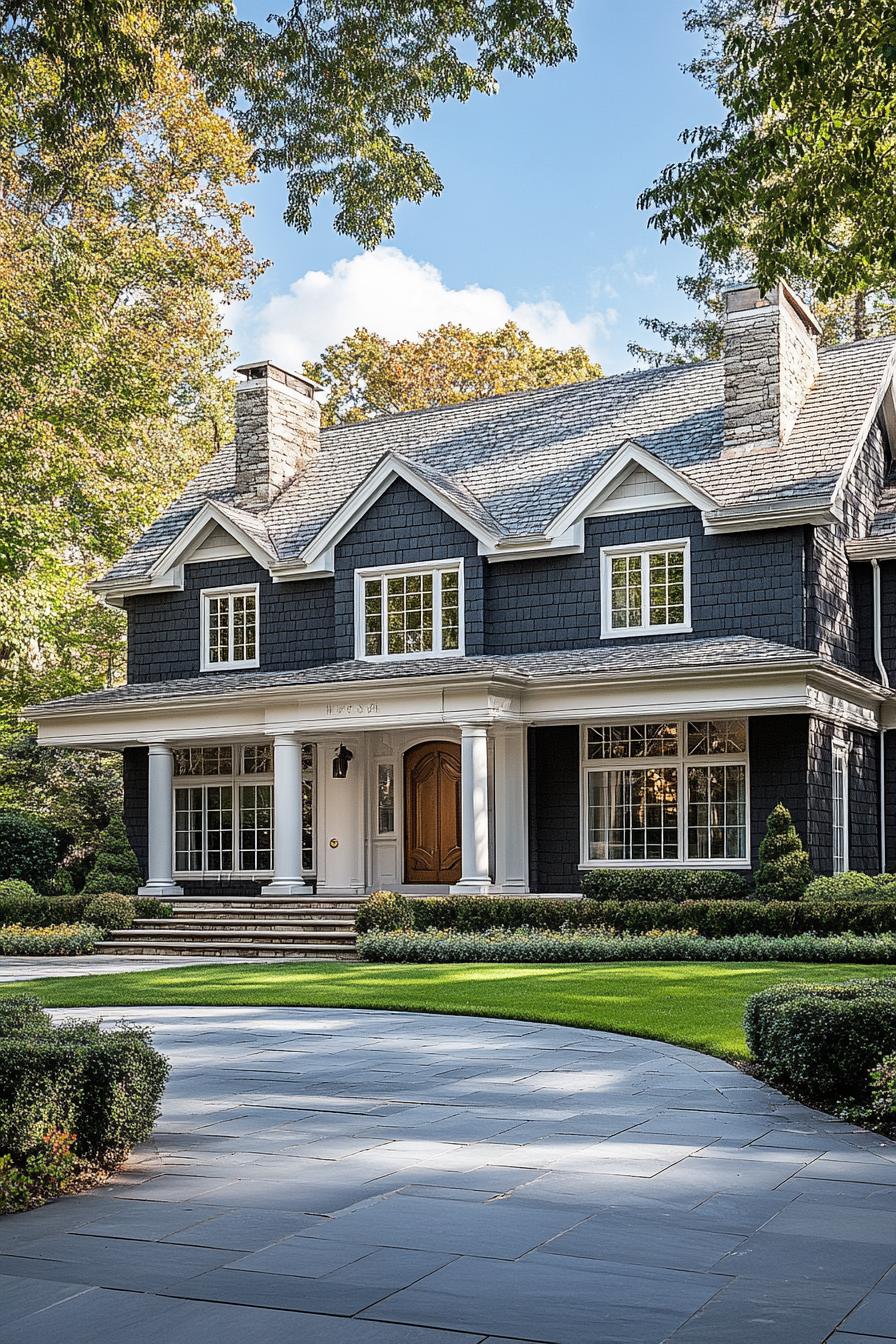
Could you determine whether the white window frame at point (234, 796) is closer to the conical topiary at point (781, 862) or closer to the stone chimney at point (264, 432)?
the stone chimney at point (264, 432)

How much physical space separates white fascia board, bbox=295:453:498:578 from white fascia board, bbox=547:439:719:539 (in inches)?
57.6

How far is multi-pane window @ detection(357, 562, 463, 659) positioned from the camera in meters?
22.9

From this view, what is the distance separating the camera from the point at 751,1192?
5711mm

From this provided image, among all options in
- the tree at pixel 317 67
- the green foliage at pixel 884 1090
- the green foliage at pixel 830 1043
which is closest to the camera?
the green foliage at pixel 884 1090

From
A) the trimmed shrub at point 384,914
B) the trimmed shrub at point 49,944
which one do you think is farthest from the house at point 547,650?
the trimmed shrub at point 49,944

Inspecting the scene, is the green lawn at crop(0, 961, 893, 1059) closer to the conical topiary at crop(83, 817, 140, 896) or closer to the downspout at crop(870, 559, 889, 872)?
the conical topiary at crop(83, 817, 140, 896)

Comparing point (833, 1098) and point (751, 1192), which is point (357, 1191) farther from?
point (833, 1098)

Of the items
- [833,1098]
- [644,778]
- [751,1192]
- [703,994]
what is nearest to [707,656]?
[644,778]

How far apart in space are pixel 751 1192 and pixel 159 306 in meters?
32.7

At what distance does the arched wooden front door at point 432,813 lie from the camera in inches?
901

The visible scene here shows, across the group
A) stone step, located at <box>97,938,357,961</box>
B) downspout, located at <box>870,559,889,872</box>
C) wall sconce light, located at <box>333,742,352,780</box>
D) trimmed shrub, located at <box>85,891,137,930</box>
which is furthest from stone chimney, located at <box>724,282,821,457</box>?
trimmed shrub, located at <box>85,891,137,930</box>

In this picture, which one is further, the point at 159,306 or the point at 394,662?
the point at 159,306

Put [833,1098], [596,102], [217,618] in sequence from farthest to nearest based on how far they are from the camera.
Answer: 1. [217,618]
2. [596,102]
3. [833,1098]

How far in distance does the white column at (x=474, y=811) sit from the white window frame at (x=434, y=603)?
2438 millimetres
